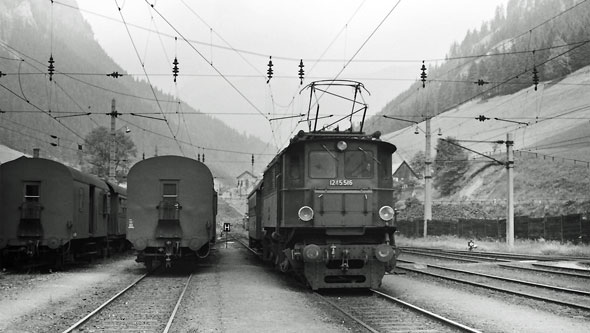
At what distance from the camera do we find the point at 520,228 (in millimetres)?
45031

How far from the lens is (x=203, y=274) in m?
19.4

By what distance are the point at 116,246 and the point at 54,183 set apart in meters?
11.8

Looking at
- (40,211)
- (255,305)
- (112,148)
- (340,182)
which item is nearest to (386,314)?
(255,305)

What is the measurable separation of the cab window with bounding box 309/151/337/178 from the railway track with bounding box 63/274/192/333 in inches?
166

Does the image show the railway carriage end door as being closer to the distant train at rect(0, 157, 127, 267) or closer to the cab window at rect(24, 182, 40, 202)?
the distant train at rect(0, 157, 127, 267)

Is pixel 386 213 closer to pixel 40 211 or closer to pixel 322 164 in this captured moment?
pixel 322 164

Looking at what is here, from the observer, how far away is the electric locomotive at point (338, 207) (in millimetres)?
13742

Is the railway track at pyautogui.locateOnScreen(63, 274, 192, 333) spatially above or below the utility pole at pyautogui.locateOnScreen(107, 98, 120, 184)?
below

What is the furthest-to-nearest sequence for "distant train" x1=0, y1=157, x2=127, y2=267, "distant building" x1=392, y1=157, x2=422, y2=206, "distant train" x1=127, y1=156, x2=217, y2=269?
"distant building" x1=392, y1=157, x2=422, y2=206, "distant train" x1=0, y1=157, x2=127, y2=267, "distant train" x1=127, y1=156, x2=217, y2=269

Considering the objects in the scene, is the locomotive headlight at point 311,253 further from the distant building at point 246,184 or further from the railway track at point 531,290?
the distant building at point 246,184

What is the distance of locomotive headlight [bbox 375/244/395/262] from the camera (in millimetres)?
13539

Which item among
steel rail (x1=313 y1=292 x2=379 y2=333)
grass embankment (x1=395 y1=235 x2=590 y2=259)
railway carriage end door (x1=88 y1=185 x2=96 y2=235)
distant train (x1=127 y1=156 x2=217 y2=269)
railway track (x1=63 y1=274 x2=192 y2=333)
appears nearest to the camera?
steel rail (x1=313 y1=292 x2=379 y2=333)

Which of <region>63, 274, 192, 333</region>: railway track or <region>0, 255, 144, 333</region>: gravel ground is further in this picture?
<region>0, 255, 144, 333</region>: gravel ground

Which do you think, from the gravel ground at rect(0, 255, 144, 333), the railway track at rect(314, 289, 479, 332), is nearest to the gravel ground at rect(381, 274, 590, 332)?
the railway track at rect(314, 289, 479, 332)
